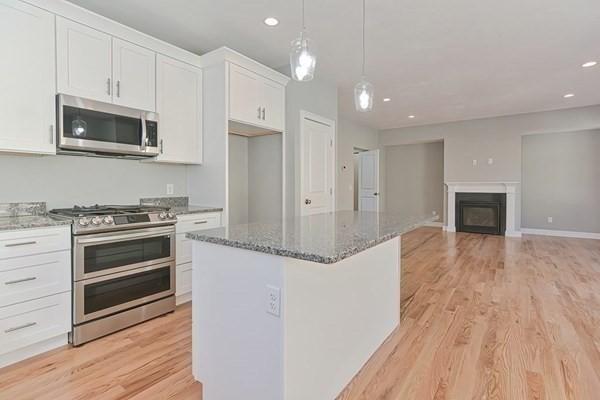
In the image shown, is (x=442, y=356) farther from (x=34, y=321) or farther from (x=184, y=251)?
(x=34, y=321)

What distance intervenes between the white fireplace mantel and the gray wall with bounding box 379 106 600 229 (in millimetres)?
113

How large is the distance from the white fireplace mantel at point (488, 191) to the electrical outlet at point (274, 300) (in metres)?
7.05

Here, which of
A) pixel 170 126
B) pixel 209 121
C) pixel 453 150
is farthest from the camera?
pixel 453 150

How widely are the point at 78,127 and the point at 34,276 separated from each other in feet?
3.64

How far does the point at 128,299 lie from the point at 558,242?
717 cm

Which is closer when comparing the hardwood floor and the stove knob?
the hardwood floor

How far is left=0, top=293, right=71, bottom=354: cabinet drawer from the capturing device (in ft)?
6.31

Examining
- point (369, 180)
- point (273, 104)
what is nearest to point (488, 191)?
point (369, 180)

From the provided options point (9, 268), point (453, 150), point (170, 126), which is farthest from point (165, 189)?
point (453, 150)

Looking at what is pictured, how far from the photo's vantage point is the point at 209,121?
3242 millimetres

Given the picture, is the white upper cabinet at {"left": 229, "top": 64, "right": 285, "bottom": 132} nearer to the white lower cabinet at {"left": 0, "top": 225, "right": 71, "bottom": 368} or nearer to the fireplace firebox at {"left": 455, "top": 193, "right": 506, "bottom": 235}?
the white lower cabinet at {"left": 0, "top": 225, "right": 71, "bottom": 368}

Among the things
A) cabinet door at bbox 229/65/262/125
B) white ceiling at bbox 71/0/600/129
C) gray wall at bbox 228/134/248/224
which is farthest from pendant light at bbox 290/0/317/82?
gray wall at bbox 228/134/248/224

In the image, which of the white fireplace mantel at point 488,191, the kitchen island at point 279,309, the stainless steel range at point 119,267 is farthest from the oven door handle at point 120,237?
the white fireplace mantel at point 488,191

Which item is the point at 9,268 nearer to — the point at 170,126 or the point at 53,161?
the point at 53,161
